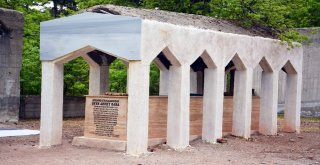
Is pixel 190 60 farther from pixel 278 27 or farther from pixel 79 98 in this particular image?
pixel 79 98

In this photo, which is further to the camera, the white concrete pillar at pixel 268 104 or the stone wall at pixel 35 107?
the stone wall at pixel 35 107

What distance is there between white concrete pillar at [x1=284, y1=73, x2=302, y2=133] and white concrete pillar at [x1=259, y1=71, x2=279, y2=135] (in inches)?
61.8

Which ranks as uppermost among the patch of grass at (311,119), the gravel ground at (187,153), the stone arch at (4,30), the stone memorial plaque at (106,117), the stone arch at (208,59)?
the stone arch at (4,30)

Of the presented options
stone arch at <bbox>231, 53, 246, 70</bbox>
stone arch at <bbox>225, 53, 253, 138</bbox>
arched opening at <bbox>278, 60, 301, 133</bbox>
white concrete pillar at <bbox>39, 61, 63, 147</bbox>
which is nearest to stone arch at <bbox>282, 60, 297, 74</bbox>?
arched opening at <bbox>278, 60, 301, 133</bbox>

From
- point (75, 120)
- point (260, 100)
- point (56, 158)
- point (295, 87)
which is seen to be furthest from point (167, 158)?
point (75, 120)

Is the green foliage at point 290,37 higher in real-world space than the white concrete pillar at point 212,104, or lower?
higher

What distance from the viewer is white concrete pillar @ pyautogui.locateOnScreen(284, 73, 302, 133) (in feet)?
68.8

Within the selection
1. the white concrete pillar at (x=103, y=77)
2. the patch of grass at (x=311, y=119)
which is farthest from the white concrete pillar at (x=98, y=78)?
the patch of grass at (x=311, y=119)

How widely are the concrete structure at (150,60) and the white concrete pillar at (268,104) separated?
107cm

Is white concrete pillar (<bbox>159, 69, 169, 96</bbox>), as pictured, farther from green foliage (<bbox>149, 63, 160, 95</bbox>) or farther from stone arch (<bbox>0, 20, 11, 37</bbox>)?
green foliage (<bbox>149, 63, 160, 95</bbox>)

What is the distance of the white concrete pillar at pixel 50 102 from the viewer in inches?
582

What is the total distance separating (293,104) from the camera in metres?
21.1

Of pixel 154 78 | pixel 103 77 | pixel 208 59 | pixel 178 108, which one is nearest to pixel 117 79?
pixel 154 78

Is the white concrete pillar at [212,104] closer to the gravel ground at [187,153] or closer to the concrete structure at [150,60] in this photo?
the concrete structure at [150,60]
